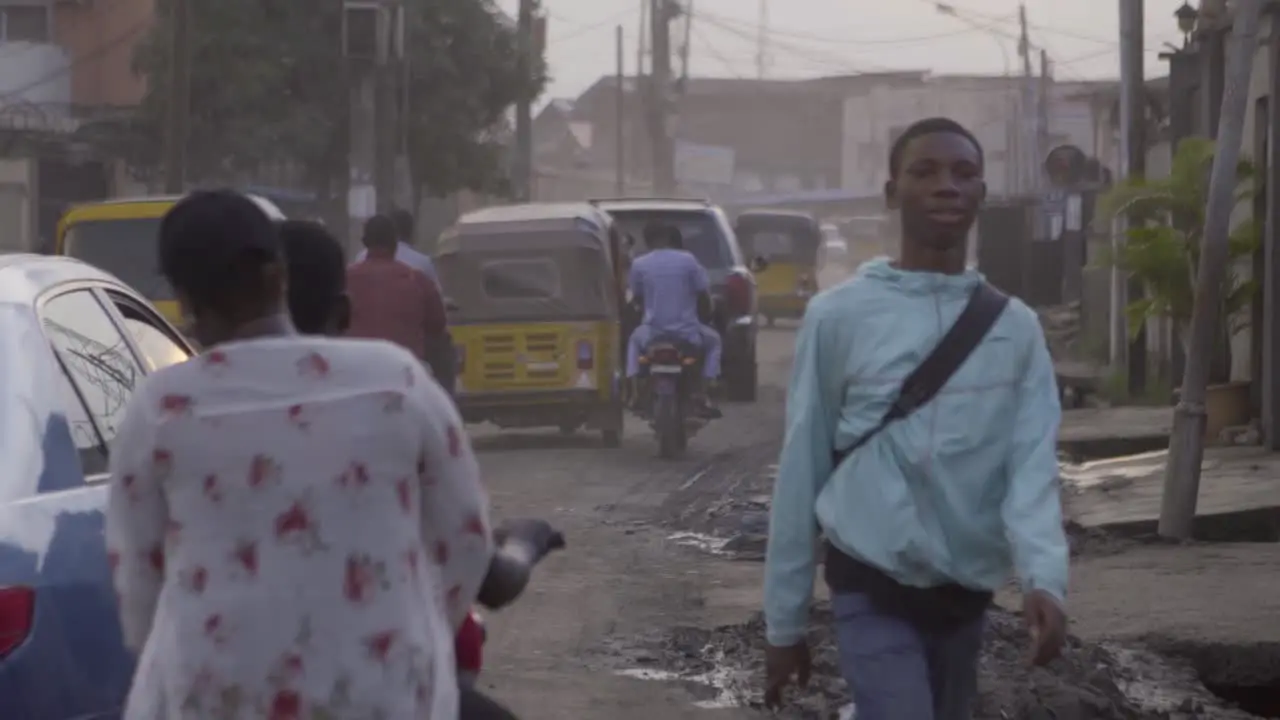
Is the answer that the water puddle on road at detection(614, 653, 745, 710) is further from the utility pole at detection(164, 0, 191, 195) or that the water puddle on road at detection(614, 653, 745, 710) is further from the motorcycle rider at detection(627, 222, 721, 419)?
the utility pole at detection(164, 0, 191, 195)

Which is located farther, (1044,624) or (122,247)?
(122,247)

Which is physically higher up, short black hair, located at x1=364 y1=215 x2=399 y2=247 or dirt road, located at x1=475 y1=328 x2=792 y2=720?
short black hair, located at x1=364 y1=215 x2=399 y2=247

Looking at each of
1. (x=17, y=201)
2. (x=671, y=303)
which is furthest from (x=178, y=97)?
(x=17, y=201)

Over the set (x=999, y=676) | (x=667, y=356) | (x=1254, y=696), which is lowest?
(x=1254, y=696)

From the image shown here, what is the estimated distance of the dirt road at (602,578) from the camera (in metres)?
8.43

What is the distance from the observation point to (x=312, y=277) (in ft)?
13.9

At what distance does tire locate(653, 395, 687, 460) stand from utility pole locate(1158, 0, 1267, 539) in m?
5.64

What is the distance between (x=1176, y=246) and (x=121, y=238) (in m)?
8.06

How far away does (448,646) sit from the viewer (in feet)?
11.2

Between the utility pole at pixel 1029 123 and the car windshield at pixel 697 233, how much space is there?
31551 millimetres

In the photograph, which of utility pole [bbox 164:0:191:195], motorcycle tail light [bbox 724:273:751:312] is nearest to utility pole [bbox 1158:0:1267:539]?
motorcycle tail light [bbox 724:273:751:312]

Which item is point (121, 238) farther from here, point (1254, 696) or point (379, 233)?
point (1254, 696)

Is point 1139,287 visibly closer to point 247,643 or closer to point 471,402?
point 471,402

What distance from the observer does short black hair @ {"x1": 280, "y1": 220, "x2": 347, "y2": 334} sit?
424 centimetres
